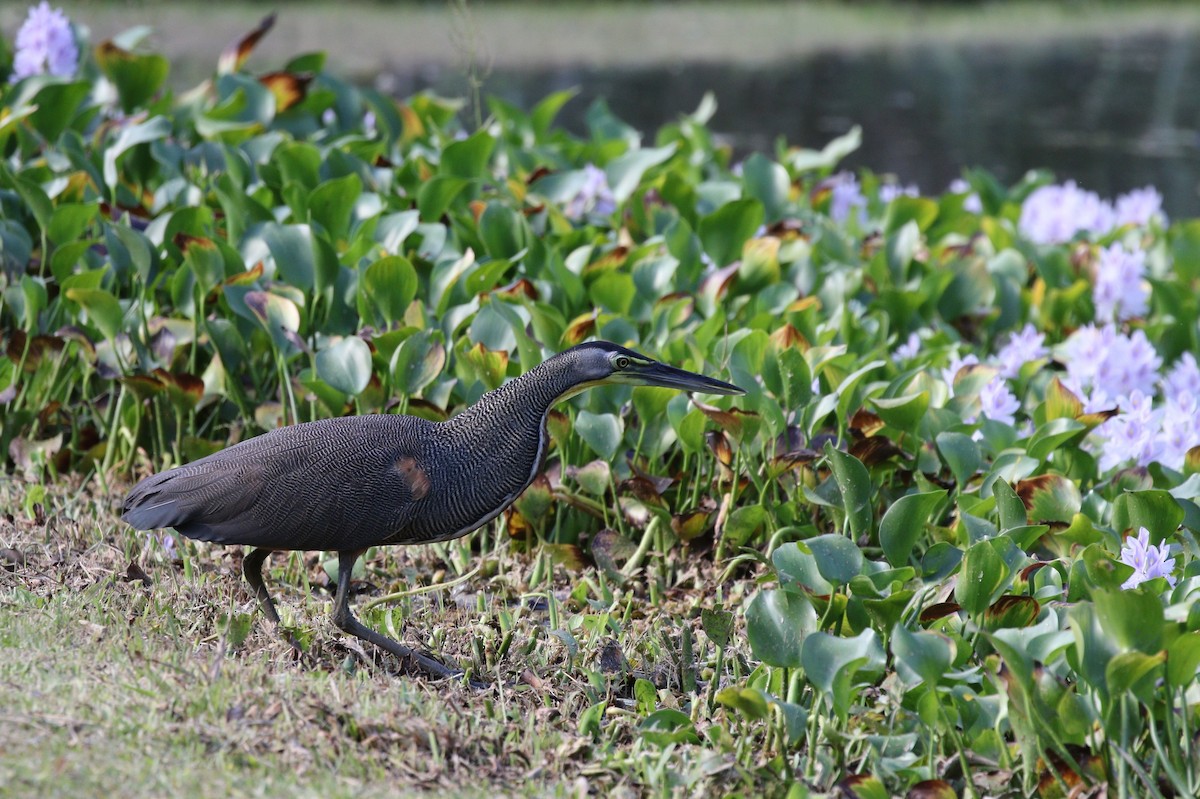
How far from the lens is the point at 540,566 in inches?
160

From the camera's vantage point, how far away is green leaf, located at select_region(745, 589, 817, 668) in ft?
10.2

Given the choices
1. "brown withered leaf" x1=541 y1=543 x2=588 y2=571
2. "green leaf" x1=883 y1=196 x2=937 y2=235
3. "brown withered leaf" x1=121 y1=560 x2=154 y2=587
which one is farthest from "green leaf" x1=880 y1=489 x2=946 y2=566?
"green leaf" x1=883 y1=196 x2=937 y2=235

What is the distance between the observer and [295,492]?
3303 mm

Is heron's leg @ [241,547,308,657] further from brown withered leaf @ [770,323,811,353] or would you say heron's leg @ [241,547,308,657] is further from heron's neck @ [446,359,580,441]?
brown withered leaf @ [770,323,811,353]

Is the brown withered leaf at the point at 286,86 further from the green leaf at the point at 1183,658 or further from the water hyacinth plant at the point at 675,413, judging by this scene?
the green leaf at the point at 1183,658

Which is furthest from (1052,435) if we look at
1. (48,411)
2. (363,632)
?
(48,411)

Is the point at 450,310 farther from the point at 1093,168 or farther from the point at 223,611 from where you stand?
the point at 1093,168

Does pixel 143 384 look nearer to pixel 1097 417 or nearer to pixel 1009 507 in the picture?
pixel 1009 507

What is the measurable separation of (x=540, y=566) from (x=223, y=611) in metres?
0.93

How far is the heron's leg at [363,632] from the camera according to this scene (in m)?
3.38

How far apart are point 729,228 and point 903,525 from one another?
195cm

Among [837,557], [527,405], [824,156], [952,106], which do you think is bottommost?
[952,106]

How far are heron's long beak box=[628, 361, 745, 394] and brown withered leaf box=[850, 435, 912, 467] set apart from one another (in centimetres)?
73

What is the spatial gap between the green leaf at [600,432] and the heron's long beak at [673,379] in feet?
2.00
